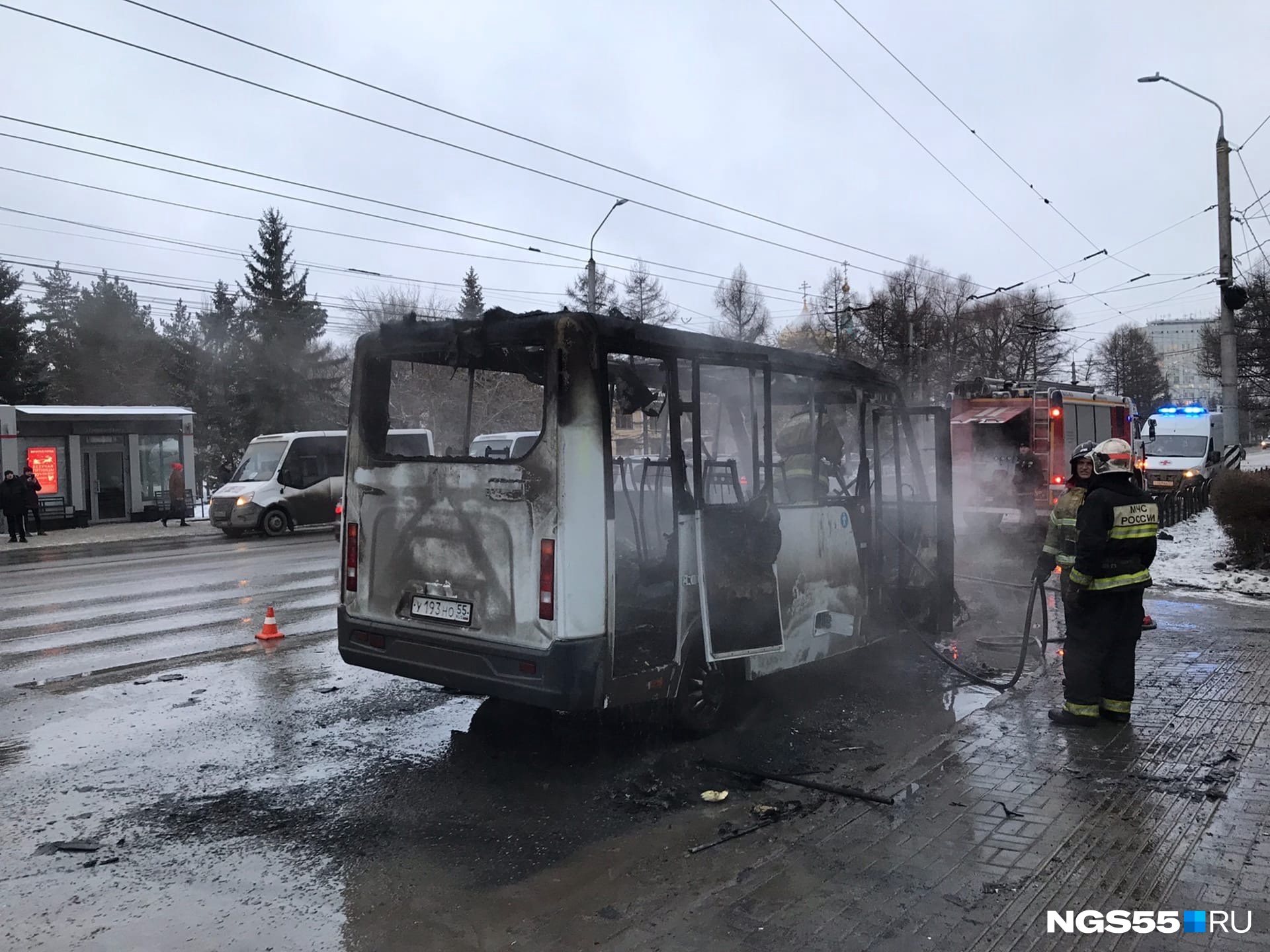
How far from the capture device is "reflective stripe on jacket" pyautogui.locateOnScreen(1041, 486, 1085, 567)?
7137 mm

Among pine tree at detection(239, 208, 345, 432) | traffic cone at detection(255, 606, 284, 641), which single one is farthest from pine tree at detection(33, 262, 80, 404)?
traffic cone at detection(255, 606, 284, 641)

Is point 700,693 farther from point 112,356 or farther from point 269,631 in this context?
point 112,356

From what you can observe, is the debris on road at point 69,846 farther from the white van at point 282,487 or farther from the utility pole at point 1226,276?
the utility pole at point 1226,276

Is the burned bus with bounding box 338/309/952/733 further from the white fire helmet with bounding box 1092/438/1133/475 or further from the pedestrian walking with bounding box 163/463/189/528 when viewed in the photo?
the pedestrian walking with bounding box 163/463/189/528

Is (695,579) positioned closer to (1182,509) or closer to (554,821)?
(554,821)

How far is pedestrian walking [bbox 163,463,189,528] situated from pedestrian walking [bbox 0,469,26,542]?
371cm

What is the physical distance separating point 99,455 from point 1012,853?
87.2 ft

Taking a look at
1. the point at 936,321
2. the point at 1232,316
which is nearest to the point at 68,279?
the point at 936,321

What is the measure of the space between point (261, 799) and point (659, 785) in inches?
83.3

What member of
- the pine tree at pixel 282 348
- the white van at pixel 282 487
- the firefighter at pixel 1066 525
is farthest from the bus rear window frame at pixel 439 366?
the pine tree at pixel 282 348

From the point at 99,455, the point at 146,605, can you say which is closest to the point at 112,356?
the point at 99,455

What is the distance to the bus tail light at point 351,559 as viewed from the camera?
19.4 ft

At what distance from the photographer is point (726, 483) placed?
5793mm

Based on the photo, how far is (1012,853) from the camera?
4184 millimetres
